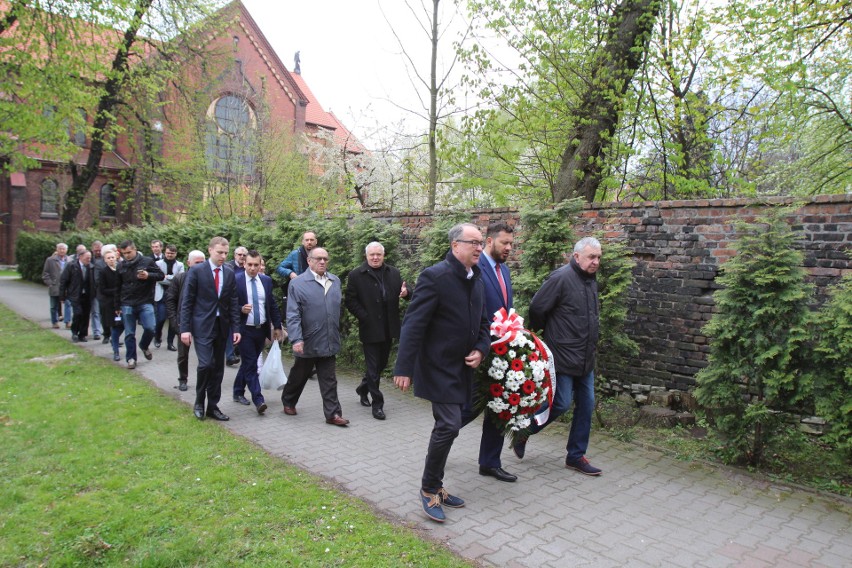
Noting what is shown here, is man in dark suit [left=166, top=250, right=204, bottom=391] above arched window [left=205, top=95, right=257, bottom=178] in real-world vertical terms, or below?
below

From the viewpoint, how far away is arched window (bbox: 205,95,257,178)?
20844mm

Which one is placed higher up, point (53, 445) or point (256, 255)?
point (256, 255)

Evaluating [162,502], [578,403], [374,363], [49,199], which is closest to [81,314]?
[374,363]

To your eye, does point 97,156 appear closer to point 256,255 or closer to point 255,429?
point 256,255

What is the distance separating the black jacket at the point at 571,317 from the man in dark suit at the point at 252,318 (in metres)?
3.84

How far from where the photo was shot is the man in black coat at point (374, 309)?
721 cm

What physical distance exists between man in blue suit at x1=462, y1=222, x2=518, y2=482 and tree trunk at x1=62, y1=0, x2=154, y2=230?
52.6 ft

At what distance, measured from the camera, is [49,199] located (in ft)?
139

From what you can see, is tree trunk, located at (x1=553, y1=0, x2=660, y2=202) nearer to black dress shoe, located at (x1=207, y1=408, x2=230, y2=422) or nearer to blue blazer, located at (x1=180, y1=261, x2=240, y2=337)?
blue blazer, located at (x1=180, y1=261, x2=240, y2=337)

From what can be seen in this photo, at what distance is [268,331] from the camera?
787 centimetres

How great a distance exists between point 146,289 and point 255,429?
4640mm

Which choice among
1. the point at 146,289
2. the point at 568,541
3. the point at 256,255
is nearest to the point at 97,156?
the point at 146,289

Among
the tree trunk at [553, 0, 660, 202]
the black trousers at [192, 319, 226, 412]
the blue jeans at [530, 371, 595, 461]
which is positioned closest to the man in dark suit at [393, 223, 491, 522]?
the blue jeans at [530, 371, 595, 461]

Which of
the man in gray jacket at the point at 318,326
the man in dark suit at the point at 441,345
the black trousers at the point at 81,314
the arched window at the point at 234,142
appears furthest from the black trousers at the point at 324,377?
the arched window at the point at 234,142
